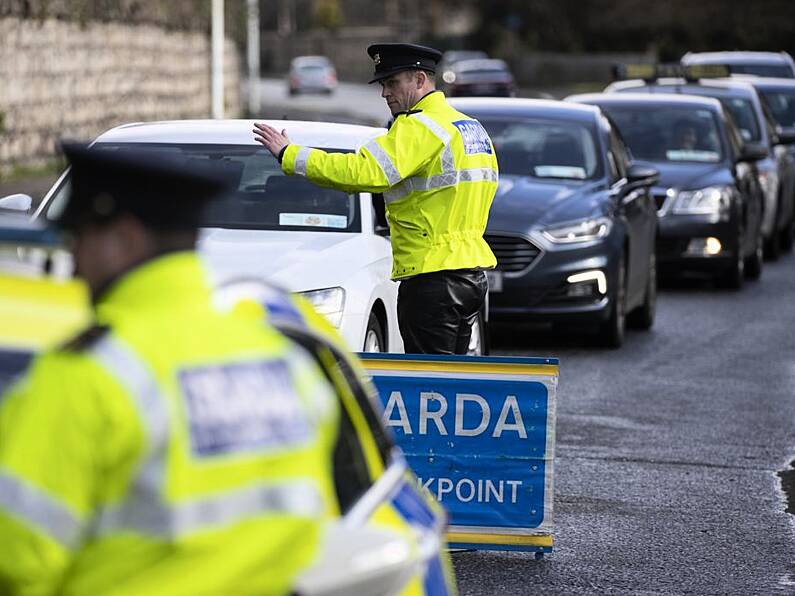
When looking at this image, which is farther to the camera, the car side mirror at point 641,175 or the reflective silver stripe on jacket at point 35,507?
the car side mirror at point 641,175

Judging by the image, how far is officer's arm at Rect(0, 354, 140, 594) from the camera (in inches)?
102

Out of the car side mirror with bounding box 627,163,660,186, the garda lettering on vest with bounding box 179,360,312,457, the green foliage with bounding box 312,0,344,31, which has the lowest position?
the green foliage with bounding box 312,0,344,31

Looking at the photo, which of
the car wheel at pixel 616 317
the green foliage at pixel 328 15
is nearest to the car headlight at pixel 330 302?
the car wheel at pixel 616 317

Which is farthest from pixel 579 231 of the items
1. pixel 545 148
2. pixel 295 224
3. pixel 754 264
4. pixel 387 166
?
pixel 754 264

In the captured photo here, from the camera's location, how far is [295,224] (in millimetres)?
8695

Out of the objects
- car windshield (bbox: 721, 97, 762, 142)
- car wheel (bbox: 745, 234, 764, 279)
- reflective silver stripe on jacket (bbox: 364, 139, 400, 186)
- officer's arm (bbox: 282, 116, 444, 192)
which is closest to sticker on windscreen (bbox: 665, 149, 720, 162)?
car wheel (bbox: 745, 234, 764, 279)

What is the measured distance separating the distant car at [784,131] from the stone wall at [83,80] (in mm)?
10216

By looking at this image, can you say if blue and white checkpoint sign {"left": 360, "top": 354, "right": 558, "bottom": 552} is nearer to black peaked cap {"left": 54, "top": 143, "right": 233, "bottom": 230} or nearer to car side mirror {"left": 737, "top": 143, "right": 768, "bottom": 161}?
black peaked cap {"left": 54, "top": 143, "right": 233, "bottom": 230}

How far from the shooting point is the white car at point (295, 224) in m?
8.07

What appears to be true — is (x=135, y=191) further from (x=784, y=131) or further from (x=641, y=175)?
(x=784, y=131)

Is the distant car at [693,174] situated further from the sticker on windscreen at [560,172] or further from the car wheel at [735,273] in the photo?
the sticker on windscreen at [560,172]

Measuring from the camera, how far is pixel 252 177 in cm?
888

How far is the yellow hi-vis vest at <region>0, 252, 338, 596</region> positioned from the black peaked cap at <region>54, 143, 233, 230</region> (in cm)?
8

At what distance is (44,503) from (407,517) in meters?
1.07
